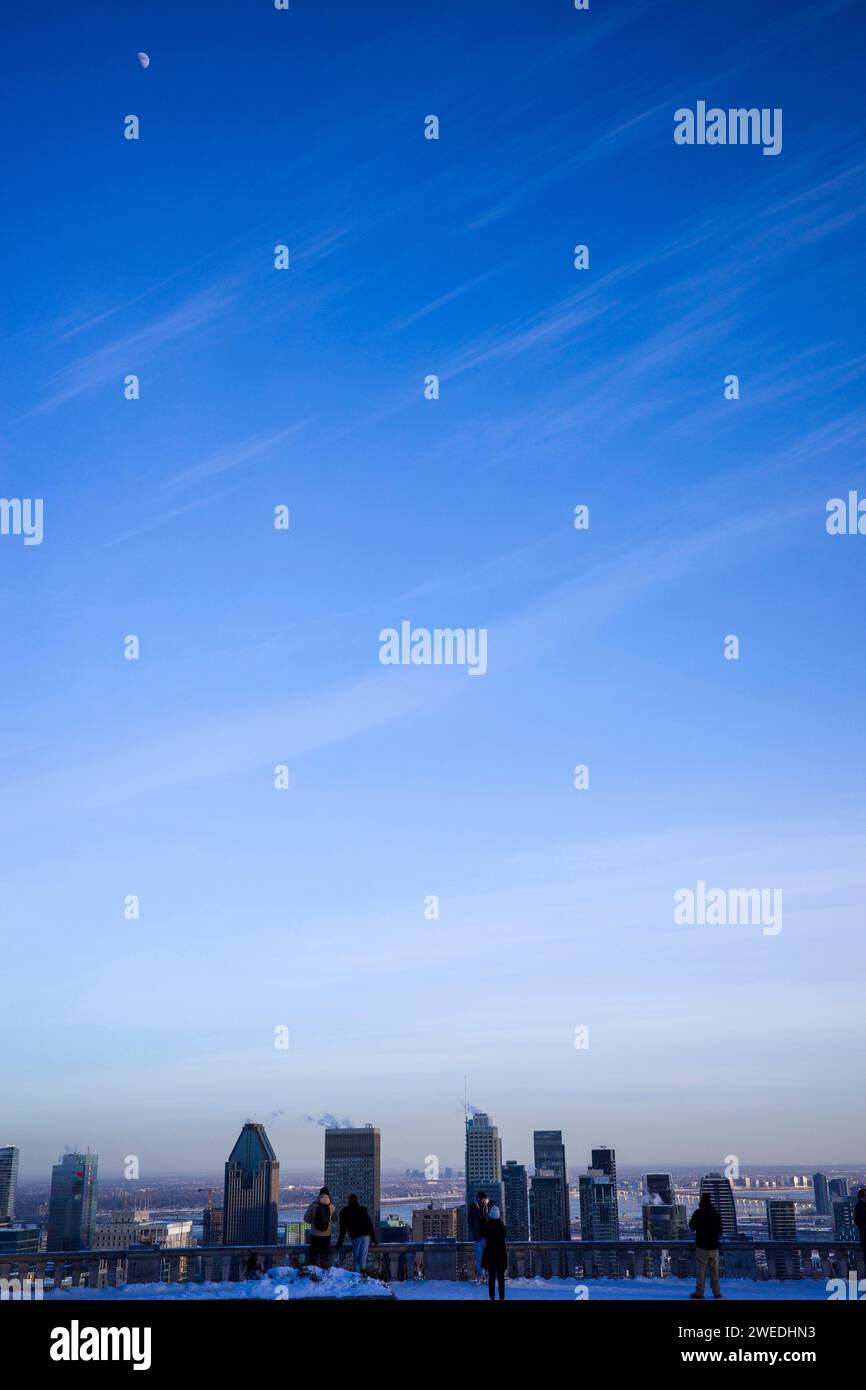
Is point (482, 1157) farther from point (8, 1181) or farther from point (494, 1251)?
point (494, 1251)

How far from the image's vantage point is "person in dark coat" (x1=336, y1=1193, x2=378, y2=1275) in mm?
20719

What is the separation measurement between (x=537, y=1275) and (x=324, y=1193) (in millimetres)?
5826

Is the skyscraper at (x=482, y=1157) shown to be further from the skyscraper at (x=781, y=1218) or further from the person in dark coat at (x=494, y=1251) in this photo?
the person in dark coat at (x=494, y=1251)

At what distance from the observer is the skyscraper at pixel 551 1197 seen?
3153 centimetres

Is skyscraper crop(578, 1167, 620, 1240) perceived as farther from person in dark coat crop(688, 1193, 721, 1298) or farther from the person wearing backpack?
the person wearing backpack

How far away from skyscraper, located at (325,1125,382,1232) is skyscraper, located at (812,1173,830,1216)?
16.5 m

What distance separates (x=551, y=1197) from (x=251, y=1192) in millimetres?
10385

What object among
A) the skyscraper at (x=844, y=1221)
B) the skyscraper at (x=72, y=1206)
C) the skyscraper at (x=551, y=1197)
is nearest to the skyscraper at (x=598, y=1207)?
the skyscraper at (x=551, y=1197)

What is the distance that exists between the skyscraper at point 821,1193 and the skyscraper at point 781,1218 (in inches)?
200
